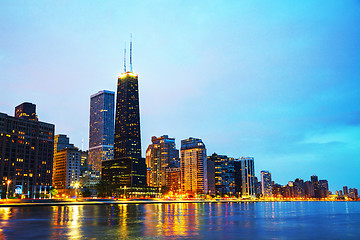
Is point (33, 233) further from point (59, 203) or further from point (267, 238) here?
point (59, 203)

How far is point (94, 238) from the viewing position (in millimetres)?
40688

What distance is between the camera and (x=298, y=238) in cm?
4478

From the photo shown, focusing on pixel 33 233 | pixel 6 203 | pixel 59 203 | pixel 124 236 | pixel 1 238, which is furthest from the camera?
pixel 59 203

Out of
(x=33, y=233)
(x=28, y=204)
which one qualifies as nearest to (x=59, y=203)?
(x=28, y=204)

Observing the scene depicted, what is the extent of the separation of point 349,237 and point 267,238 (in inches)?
456

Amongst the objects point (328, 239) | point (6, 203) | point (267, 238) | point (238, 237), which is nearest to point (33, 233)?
point (238, 237)

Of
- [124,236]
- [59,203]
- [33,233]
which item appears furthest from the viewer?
[59,203]

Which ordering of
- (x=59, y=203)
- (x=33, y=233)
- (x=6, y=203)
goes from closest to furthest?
1. (x=33, y=233)
2. (x=6, y=203)
3. (x=59, y=203)

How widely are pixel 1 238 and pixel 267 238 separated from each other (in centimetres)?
3179

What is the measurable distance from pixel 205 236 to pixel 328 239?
51.8 feet

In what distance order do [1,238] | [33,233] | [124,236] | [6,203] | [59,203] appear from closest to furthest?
[1,238] < [124,236] < [33,233] < [6,203] < [59,203]

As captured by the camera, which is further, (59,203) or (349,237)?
(59,203)

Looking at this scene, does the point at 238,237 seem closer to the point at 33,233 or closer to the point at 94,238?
the point at 94,238

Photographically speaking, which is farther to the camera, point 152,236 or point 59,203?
point 59,203
